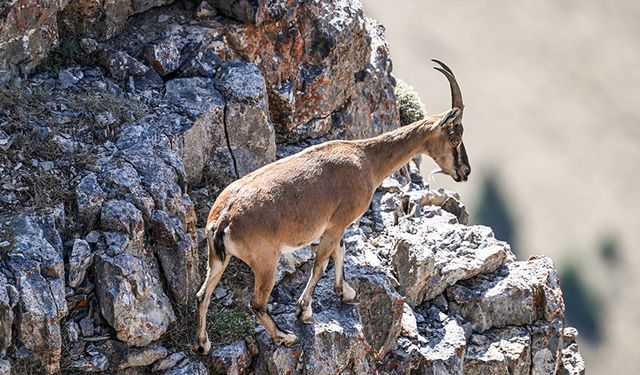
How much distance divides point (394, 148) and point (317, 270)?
237 centimetres

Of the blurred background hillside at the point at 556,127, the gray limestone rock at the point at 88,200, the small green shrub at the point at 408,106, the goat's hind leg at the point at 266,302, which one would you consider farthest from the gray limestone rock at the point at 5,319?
the blurred background hillside at the point at 556,127

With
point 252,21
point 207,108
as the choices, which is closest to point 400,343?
point 207,108

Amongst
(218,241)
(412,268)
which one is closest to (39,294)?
(218,241)

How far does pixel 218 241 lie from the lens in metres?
11.4

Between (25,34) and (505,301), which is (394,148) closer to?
(505,301)

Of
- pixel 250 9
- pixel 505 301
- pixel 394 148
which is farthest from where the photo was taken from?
pixel 250 9

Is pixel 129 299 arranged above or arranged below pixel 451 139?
below

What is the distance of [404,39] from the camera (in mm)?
59031

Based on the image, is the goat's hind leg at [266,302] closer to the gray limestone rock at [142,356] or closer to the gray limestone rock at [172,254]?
the gray limestone rock at [172,254]

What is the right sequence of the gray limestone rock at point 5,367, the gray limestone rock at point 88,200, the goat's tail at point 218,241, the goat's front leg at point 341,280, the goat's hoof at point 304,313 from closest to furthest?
the gray limestone rock at point 5,367, the goat's tail at point 218,241, the gray limestone rock at point 88,200, the goat's hoof at point 304,313, the goat's front leg at point 341,280

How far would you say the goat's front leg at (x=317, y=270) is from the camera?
1248cm

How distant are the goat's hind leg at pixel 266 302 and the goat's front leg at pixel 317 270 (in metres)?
0.48

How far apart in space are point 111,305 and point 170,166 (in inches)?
90.2

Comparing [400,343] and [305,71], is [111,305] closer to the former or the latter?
[400,343]
